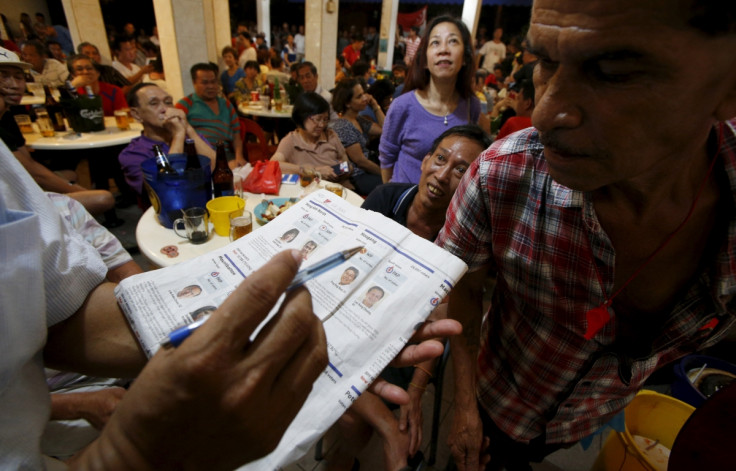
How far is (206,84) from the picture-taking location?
390 centimetres

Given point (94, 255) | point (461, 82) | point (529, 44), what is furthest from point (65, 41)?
Result: point (529, 44)

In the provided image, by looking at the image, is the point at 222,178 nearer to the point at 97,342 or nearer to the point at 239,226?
the point at 239,226

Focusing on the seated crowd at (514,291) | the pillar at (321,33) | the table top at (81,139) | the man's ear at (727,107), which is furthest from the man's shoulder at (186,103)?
the pillar at (321,33)

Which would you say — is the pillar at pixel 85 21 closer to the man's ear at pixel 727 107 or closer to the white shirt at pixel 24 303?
the white shirt at pixel 24 303

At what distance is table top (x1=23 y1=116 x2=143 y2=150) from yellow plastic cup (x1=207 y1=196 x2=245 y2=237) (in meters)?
2.28

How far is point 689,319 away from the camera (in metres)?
0.91

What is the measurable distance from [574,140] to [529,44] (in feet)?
0.71

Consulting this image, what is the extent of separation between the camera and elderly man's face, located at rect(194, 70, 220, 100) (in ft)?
12.6

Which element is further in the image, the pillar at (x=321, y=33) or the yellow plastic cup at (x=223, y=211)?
the pillar at (x=321, y=33)

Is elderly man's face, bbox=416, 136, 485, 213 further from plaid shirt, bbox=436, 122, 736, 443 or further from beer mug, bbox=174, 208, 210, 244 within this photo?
beer mug, bbox=174, 208, 210, 244

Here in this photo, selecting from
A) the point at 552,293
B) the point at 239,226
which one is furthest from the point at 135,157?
the point at 552,293

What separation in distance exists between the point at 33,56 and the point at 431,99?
20.7 ft

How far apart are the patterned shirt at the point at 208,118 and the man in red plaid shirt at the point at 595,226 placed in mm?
3751

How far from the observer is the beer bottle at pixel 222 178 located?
2.07 meters
